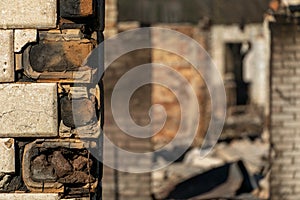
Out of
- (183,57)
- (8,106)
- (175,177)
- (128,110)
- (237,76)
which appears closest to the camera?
(8,106)

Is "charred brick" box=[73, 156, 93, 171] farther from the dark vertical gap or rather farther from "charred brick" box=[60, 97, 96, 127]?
the dark vertical gap

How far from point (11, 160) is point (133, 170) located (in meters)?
3.79

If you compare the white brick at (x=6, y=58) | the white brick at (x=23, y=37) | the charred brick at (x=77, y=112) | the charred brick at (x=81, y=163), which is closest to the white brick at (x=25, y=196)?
the charred brick at (x=81, y=163)

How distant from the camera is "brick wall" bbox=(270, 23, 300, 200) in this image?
17.4 ft

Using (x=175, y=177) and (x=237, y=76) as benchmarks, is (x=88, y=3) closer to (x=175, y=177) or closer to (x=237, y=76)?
(x=175, y=177)

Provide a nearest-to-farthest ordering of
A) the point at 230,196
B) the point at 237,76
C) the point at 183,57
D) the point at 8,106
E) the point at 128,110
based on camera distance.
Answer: the point at 8,106 → the point at 230,196 → the point at 128,110 → the point at 183,57 → the point at 237,76

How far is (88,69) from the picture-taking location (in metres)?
2.09

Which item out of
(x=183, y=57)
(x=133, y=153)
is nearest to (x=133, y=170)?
(x=133, y=153)

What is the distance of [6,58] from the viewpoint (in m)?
2.07

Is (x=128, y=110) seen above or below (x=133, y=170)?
above

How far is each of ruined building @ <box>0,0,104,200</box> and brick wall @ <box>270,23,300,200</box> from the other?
3497 millimetres

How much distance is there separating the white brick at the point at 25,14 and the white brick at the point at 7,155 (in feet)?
1.44

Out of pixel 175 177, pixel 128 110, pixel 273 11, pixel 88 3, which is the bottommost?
pixel 175 177

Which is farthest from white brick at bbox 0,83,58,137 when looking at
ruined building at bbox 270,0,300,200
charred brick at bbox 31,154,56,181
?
ruined building at bbox 270,0,300,200
